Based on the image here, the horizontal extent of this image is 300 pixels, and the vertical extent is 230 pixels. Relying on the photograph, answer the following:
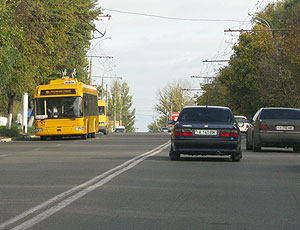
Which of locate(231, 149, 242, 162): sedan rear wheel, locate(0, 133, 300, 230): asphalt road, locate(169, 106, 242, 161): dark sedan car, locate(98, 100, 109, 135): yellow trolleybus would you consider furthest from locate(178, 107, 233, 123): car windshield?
locate(98, 100, 109, 135): yellow trolleybus

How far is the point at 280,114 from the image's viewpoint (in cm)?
2542

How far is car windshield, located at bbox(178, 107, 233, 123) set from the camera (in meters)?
19.4

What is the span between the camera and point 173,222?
831cm

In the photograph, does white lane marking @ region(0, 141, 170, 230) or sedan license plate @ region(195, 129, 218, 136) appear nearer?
white lane marking @ region(0, 141, 170, 230)

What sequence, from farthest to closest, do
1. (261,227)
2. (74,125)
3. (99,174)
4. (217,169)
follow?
(74,125) < (217,169) < (99,174) < (261,227)

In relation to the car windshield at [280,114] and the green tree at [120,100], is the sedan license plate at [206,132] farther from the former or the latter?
the green tree at [120,100]

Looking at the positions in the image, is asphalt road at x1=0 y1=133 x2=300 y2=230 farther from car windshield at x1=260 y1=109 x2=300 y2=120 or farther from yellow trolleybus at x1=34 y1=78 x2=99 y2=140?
yellow trolleybus at x1=34 y1=78 x2=99 y2=140

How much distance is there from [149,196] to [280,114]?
15194mm

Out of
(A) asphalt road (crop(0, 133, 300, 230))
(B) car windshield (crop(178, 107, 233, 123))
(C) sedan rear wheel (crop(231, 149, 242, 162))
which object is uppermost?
(B) car windshield (crop(178, 107, 233, 123))

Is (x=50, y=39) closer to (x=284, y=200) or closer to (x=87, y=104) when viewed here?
(x=87, y=104)

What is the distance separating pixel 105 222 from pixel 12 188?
418 centimetres

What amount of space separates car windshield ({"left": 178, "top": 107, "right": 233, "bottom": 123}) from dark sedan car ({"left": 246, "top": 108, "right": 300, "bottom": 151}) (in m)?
5.46

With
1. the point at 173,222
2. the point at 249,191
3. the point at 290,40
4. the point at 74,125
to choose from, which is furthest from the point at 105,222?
the point at 290,40

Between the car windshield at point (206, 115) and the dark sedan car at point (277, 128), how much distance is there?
17.9 feet
